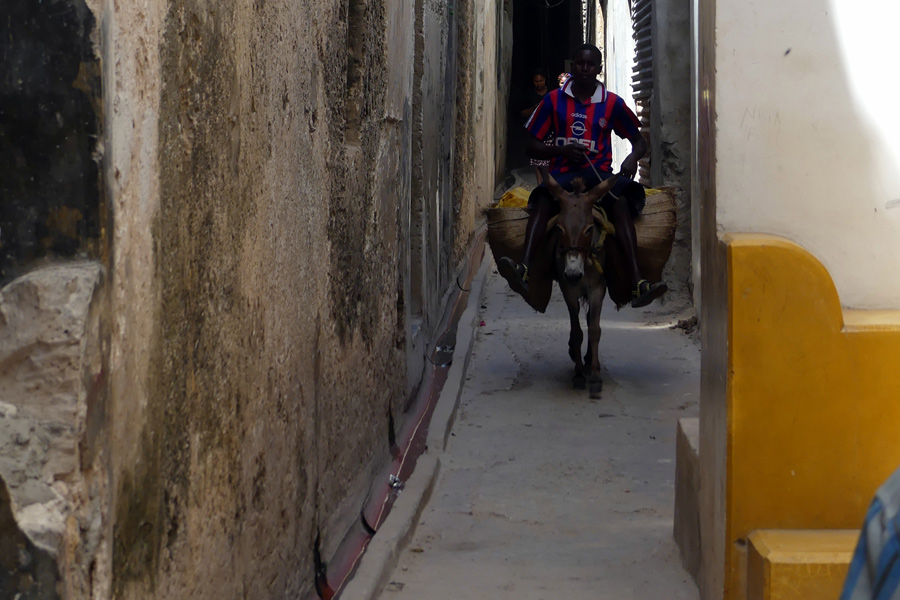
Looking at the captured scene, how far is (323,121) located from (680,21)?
6641 mm

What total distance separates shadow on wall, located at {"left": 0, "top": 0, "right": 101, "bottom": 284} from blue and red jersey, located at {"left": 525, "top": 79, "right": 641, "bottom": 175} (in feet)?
19.1

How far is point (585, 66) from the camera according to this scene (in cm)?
718

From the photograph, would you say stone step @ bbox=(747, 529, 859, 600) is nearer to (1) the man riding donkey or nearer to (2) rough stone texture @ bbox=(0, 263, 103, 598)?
(2) rough stone texture @ bbox=(0, 263, 103, 598)

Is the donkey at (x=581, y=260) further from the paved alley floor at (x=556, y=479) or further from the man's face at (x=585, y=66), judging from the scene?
the man's face at (x=585, y=66)

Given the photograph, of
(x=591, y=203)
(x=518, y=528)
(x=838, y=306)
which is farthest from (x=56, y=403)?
(x=591, y=203)

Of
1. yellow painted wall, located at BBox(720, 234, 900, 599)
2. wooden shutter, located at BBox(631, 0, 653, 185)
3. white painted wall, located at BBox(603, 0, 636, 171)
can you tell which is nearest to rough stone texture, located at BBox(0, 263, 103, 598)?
yellow painted wall, located at BBox(720, 234, 900, 599)

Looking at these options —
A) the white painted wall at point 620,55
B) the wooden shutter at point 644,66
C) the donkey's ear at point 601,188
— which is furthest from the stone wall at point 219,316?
the white painted wall at point 620,55

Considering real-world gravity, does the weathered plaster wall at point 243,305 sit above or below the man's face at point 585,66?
below

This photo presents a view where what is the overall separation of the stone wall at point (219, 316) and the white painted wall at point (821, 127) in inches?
52.3

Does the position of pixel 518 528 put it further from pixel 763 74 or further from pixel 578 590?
pixel 763 74

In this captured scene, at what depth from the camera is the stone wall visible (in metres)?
1.62

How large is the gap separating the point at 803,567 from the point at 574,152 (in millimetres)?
4809

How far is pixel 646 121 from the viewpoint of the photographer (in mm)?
10422

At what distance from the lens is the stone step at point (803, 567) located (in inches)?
103
